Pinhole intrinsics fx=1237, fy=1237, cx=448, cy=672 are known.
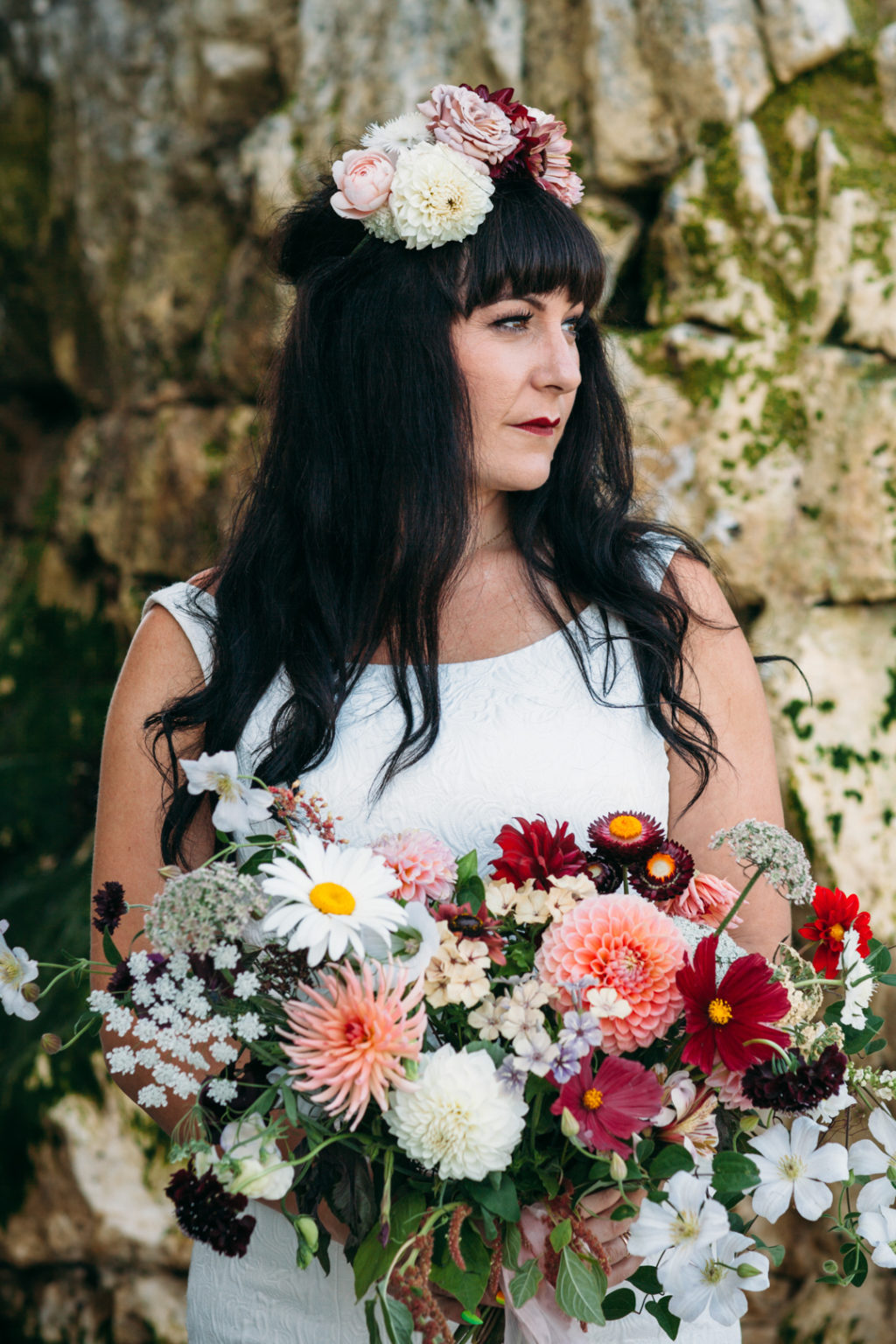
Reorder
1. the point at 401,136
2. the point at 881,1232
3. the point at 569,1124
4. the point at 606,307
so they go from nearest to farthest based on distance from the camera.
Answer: the point at 569,1124
the point at 881,1232
the point at 401,136
the point at 606,307

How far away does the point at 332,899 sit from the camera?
1.15 metres

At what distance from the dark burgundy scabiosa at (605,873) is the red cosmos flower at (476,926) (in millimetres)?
178

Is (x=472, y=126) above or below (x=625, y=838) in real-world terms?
above

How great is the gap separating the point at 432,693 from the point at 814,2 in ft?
7.55

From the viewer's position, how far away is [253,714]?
1.99 meters

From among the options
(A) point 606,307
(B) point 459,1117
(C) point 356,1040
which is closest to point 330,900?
(C) point 356,1040

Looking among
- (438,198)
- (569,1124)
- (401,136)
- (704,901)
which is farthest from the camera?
(401,136)

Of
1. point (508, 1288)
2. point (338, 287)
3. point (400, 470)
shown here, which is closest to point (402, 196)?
point (338, 287)

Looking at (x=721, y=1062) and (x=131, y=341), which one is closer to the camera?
(x=721, y=1062)

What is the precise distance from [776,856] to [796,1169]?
31 centimetres

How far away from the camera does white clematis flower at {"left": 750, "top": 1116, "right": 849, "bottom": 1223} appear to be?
1.22 meters

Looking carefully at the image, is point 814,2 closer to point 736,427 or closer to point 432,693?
point 736,427

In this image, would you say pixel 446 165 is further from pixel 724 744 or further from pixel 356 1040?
pixel 356 1040

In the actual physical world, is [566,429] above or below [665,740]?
above
